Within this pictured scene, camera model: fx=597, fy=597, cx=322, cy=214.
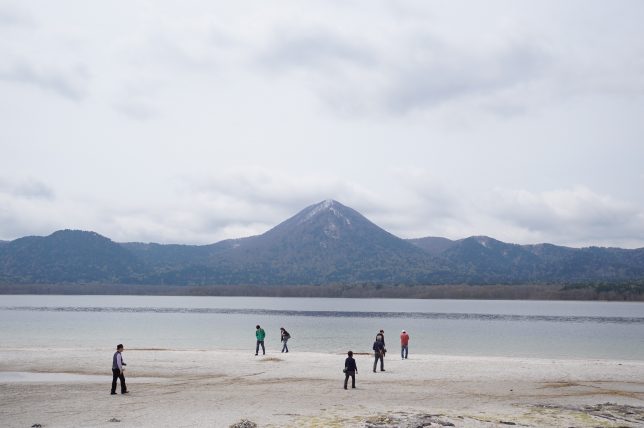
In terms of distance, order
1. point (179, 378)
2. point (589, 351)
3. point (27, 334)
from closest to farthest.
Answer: point (179, 378), point (589, 351), point (27, 334)

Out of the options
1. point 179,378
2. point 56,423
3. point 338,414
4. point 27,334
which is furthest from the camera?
point 27,334

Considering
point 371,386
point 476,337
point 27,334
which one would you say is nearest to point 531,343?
point 476,337

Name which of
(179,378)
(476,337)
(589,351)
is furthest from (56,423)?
(476,337)

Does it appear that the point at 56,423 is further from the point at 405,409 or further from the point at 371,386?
the point at 371,386

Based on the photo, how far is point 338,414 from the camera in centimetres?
2203

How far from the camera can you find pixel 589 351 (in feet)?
199

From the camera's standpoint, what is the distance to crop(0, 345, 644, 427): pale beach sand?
21.4 m

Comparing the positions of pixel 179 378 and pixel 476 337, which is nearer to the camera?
pixel 179 378

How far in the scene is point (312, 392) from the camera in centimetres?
2738

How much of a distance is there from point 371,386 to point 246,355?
58.4ft

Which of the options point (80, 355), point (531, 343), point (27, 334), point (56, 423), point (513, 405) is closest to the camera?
point (56, 423)

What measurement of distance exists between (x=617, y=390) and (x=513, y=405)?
8873 millimetres

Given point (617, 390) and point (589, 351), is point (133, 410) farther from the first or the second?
point (589, 351)

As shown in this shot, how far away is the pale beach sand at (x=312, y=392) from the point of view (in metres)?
21.4
